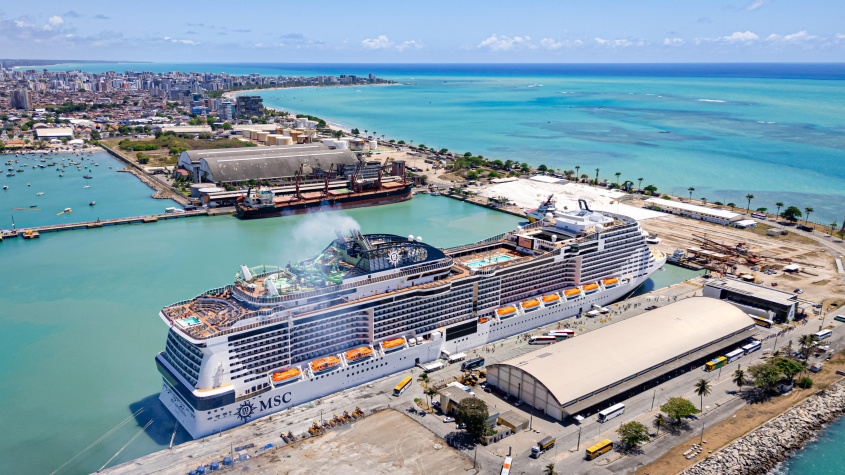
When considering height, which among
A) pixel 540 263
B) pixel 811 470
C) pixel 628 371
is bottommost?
pixel 811 470

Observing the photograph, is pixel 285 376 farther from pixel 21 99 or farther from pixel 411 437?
pixel 21 99

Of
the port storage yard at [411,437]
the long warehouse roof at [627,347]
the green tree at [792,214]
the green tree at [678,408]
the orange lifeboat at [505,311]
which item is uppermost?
the green tree at [792,214]

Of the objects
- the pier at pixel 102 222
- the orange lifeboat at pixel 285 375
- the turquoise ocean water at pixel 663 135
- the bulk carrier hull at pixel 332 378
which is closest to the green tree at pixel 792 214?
the turquoise ocean water at pixel 663 135

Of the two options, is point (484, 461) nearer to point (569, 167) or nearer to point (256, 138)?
point (569, 167)

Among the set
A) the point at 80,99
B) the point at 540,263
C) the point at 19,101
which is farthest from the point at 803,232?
the point at 80,99

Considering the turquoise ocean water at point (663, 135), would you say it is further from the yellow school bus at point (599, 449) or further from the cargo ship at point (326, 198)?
the yellow school bus at point (599, 449)

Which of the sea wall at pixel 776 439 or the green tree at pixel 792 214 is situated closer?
the sea wall at pixel 776 439
